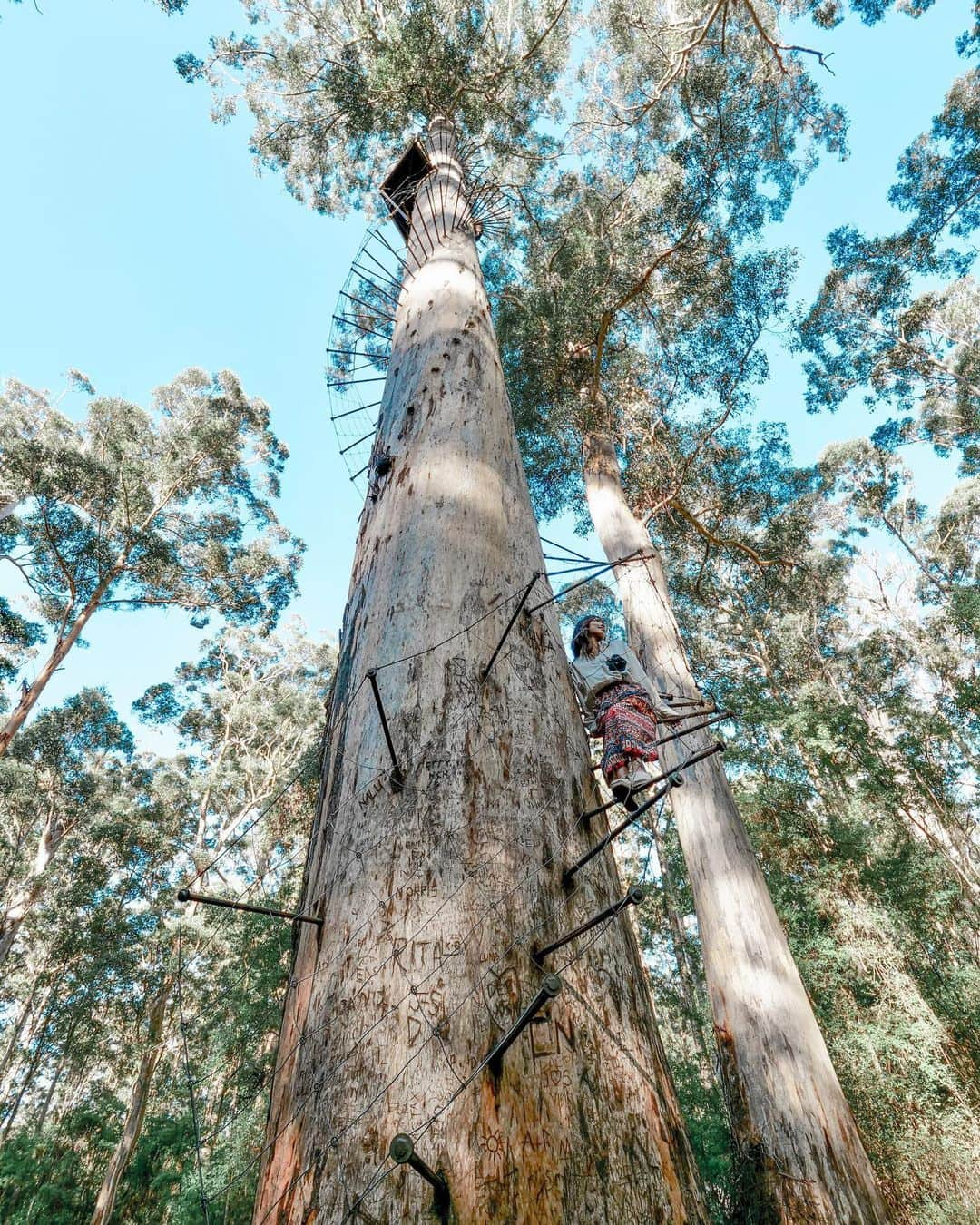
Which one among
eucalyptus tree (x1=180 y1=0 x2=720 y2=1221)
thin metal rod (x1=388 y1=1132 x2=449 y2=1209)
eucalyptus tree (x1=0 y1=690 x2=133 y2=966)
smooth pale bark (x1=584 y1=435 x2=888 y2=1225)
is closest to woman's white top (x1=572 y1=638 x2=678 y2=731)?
smooth pale bark (x1=584 y1=435 x2=888 y2=1225)

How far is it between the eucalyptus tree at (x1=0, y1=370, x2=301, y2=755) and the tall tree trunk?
32.2ft

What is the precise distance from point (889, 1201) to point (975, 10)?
53.0 feet

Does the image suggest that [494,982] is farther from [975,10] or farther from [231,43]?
[975,10]

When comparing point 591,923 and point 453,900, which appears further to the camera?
point 453,900

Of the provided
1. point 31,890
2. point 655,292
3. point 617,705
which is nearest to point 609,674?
point 617,705

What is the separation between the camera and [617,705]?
2.45 m

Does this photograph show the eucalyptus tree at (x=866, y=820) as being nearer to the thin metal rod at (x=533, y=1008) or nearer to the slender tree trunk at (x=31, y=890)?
the thin metal rod at (x=533, y=1008)

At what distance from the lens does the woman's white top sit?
100 inches

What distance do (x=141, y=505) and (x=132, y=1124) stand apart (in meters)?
9.74

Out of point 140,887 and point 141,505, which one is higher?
point 141,505

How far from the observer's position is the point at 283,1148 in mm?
984

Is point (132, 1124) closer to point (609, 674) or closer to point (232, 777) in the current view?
point (232, 777)

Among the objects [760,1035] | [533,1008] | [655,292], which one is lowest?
[533,1008]

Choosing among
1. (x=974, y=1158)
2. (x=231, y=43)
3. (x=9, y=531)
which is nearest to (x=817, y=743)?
(x=974, y=1158)
